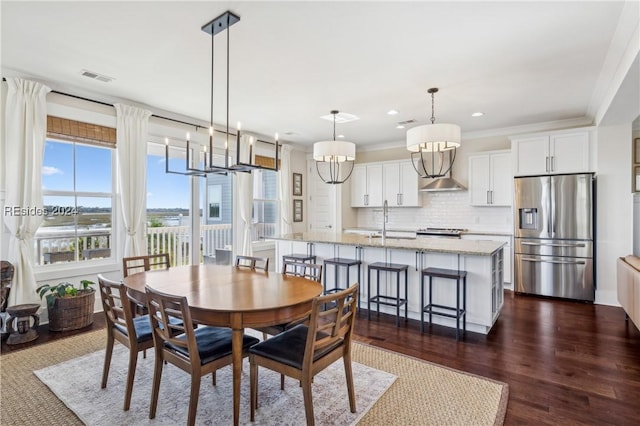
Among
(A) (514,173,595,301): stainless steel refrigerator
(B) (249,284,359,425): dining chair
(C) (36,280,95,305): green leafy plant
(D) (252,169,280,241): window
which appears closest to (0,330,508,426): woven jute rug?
(B) (249,284,359,425): dining chair

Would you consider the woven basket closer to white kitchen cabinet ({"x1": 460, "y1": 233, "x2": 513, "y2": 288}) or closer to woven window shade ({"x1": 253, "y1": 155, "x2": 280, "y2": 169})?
woven window shade ({"x1": 253, "y1": 155, "x2": 280, "y2": 169})

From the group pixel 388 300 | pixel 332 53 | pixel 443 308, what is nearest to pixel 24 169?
pixel 332 53

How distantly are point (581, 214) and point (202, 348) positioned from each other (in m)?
5.21

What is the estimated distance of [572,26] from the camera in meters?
2.62

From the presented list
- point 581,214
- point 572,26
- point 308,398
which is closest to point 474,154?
point 581,214

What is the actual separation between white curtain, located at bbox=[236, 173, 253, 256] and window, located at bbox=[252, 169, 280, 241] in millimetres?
475

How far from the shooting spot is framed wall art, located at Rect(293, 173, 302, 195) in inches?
280

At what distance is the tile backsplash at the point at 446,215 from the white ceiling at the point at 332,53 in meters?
1.97

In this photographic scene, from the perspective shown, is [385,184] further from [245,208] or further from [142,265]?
[142,265]

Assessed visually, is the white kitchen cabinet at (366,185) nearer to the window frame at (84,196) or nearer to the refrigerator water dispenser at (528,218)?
the refrigerator water dispenser at (528,218)

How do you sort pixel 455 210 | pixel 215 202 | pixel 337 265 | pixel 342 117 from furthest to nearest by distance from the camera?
pixel 455 210 → pixel 215 202 → pixel 342 117 → pixel 337 265

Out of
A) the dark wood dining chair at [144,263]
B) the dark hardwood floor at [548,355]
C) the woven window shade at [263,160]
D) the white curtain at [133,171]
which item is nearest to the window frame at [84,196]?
the white curtain at [133,171]

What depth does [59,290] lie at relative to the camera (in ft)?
11.9

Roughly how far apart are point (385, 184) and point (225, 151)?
3.95 m
